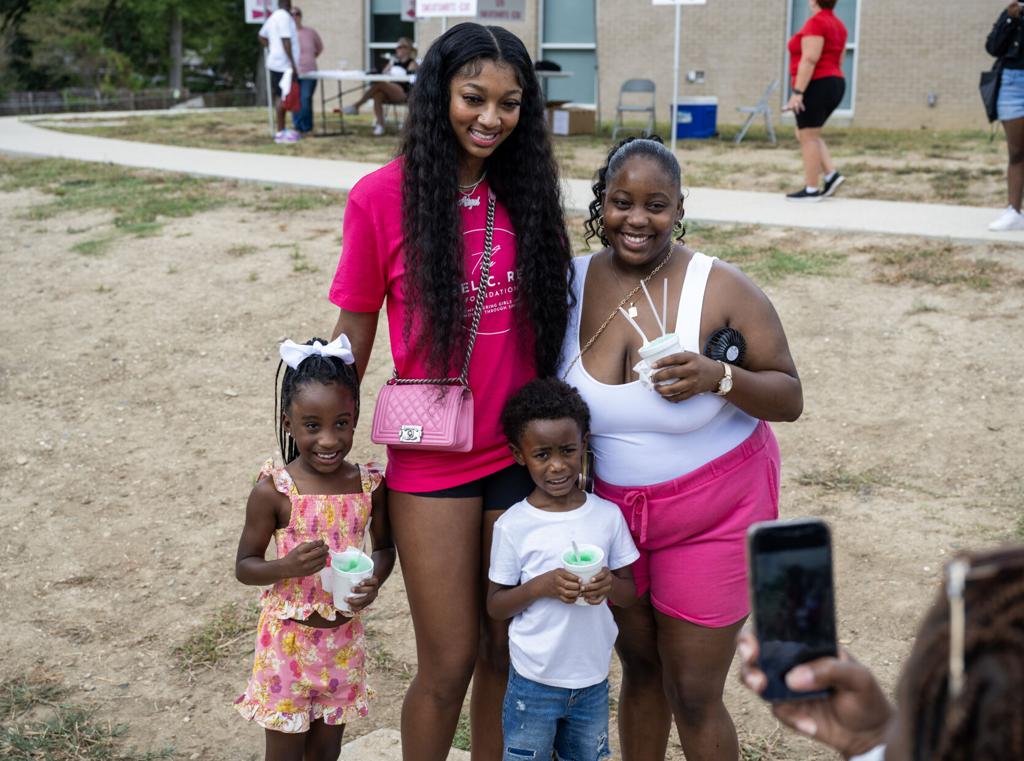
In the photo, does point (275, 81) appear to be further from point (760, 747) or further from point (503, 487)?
point (503, 487)

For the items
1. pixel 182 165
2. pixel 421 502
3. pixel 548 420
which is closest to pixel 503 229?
pixel 548 420

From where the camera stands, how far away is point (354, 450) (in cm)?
Answer: 591

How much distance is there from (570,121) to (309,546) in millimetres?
13666

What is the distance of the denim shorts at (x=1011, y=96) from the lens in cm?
761

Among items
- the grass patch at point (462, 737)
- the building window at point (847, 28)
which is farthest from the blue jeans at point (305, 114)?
the grass patch at point (462, 737)

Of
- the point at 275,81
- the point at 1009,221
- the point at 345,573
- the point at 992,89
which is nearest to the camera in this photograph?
the point at 345,573

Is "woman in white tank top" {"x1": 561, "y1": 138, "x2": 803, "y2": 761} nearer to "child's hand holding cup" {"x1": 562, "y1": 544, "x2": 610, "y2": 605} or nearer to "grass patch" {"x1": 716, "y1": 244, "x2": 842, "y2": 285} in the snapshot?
"child's hand holding cup" {"x1": 562, "y1": 544, "x2": 610, "y2": 605}

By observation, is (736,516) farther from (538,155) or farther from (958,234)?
(958,234)

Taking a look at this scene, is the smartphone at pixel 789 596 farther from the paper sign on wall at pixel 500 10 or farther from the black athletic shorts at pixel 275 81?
the black athletic shorts at pixel 275 81

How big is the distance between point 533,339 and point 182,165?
10397 millimetres

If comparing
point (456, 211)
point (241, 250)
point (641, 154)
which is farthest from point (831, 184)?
point (456, 211)

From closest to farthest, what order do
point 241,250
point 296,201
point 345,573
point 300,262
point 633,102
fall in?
point 345,573 < point 300,262 < point 241,250 < point 296,201 < point 633,102

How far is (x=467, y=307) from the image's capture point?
283 cm

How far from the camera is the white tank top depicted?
2723mm
